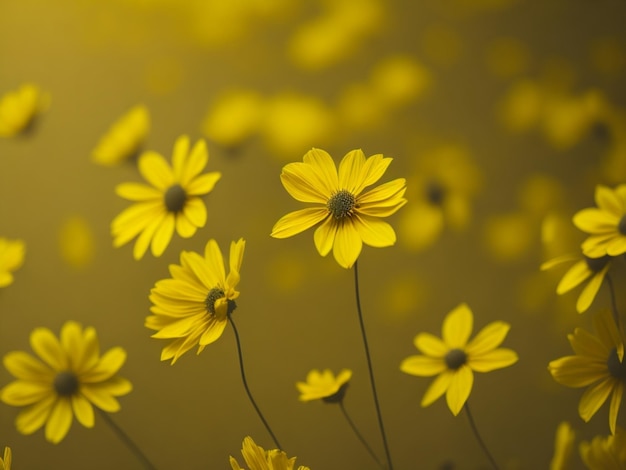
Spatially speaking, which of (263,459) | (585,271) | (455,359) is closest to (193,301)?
(263,459)

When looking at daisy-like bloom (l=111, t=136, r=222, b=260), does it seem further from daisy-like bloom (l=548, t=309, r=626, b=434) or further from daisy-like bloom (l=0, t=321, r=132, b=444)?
daisy-like bloom (l=548, t=309, r=626, b=434)

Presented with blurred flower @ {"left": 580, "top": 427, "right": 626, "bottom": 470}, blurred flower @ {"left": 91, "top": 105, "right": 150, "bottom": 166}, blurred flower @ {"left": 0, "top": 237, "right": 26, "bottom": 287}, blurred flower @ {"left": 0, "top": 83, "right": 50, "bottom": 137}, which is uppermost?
blurred flower @ {"left": 0, "top": 83, "right": 50, "bottom": 137}

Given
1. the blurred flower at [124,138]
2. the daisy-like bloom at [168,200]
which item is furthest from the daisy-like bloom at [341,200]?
the blurred flower at [124,138]

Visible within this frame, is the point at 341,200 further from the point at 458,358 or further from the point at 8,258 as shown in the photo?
the point at 8,258

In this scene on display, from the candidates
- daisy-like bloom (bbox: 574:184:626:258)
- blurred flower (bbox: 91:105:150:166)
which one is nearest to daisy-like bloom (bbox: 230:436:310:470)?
daisy-like bloom (bbox: 574:184:626:258)

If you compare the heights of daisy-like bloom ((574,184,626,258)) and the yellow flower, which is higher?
daisy-like bloom ((574,184,626,258))

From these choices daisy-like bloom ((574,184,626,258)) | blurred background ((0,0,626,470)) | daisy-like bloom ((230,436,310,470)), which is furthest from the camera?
blurred background ((0,0,626,470))

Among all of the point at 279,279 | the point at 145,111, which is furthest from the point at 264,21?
the point at 279,279

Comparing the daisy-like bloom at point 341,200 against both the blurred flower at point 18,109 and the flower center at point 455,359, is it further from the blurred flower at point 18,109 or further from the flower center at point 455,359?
the blurred flower at point 18,109
